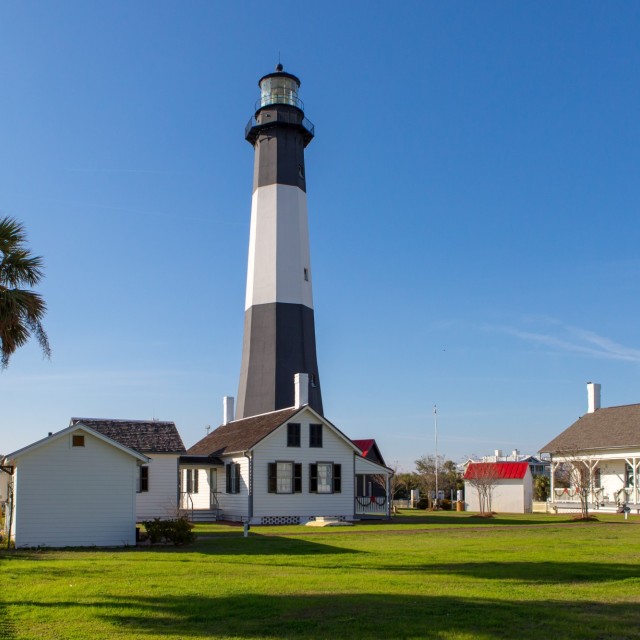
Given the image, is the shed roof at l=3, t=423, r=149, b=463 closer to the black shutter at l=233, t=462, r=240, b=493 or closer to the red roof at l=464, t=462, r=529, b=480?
the black shutter at l=233, t=462, r=240, b=493

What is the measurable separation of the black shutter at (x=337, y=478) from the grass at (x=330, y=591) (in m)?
12.0

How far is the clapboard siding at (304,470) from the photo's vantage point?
109 feet

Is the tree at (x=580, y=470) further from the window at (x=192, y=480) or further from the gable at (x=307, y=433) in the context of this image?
the window at (x=192, y=480)

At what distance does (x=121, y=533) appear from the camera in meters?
22.8

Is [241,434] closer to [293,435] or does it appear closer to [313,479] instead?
[293,435]

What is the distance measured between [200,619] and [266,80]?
38.3 meters

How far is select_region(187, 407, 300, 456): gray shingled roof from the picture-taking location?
3400 cm

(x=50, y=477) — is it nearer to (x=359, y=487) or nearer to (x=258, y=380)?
(x=258, y=380)

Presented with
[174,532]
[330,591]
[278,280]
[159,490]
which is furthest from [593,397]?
[330,591]

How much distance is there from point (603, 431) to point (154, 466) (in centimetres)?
2450

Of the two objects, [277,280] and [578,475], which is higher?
[277,280]

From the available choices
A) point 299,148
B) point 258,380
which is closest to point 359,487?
point 258,380

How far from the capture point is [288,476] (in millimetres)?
33781

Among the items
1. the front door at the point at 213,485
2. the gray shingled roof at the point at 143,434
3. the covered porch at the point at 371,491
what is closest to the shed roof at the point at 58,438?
the gray shingled roof at the point at 143,434
